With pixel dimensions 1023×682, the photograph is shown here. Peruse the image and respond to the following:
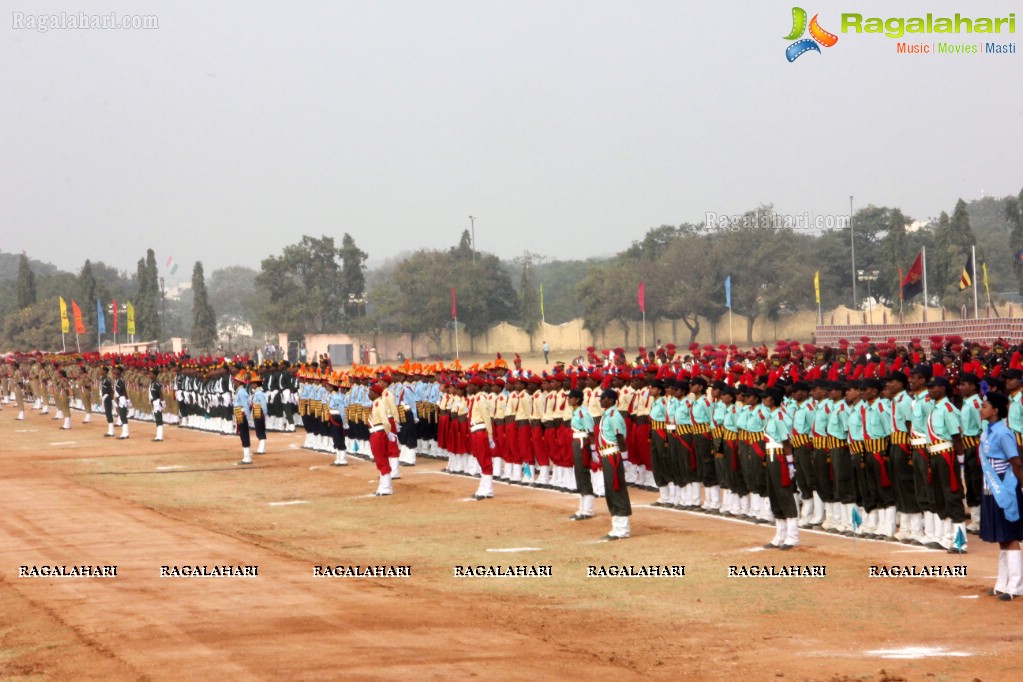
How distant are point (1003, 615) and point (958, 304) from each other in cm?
5123

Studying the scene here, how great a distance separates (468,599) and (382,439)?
31.3ft

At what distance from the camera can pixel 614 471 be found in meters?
16.1

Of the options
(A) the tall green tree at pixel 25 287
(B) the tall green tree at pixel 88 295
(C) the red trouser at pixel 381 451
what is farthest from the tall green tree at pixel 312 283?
(C) the red trouser at pixel 381 451

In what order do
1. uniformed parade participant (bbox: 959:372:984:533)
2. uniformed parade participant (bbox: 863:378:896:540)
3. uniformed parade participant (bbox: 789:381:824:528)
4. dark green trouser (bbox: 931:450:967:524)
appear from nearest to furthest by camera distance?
dark green trouser (bbox: 931:450:967:524) < uniformed parade participant (bbox: 959:372:984:533) < uniformed parade participant (bbox: 863:378:896:540) < uniformed parade participant (bbox: 789:381:824:528)

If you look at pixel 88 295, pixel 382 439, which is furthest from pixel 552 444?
pixel 88 295

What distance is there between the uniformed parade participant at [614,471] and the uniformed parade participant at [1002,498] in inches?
207

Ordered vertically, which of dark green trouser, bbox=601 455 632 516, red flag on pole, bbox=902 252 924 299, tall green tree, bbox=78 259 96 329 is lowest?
dark green trouser, bbox=601 455 632 516

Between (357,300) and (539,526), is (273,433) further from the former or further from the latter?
(357,300)

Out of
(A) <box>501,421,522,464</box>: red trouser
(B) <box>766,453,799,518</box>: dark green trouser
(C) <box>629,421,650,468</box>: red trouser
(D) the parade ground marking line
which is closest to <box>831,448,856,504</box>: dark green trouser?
(B) <box>766,453,799,518</box>: dark green trouser

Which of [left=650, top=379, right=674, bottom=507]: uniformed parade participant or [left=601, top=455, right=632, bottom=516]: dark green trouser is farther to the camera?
[left=650, top=379, right=674, bottom=507]: uniformed parade participant

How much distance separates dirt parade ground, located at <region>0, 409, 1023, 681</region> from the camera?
9914 millimetres

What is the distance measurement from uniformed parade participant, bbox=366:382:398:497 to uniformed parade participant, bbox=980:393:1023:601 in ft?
40.2

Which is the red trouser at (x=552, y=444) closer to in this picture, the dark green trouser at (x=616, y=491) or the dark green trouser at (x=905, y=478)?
the dark green trouser at (x=616, y=491)

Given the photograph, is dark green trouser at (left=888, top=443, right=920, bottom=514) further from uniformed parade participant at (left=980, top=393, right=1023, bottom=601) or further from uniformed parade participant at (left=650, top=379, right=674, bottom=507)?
uniformed parade participant at (left=650, top=379, right=674, bottom=507)
